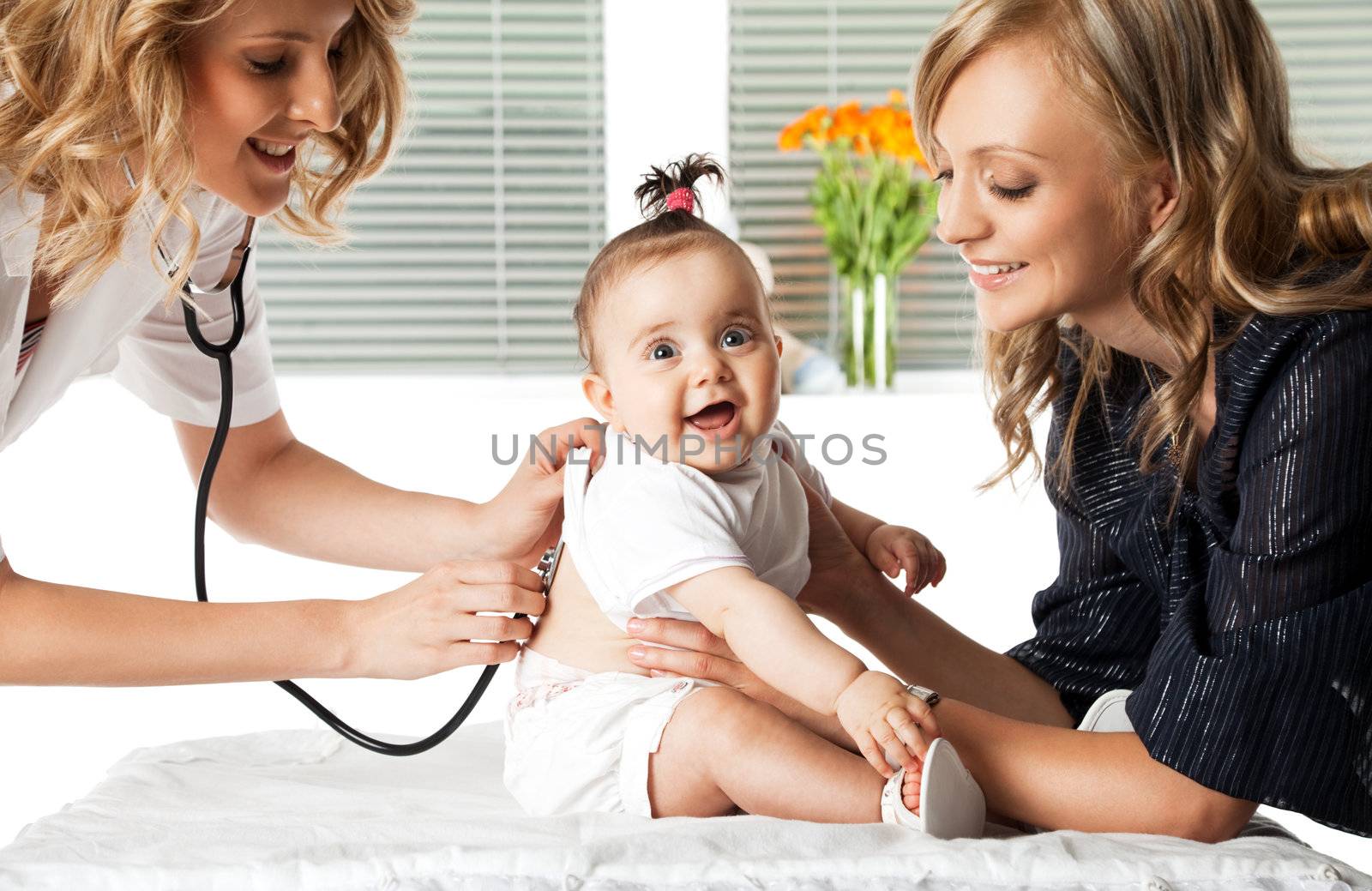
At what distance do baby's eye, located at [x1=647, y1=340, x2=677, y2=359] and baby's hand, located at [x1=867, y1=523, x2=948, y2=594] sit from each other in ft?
1.31

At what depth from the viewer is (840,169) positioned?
10.3ft

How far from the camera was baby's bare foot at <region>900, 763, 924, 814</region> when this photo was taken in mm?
1142

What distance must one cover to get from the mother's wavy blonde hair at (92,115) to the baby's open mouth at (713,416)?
54 cm

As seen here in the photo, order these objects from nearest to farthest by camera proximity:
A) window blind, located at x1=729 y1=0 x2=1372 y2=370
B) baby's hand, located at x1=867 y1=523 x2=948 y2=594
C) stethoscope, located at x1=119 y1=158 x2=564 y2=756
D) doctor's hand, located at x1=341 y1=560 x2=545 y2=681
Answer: doctor's hand, located at x1=341 y1=560 x2=545 y2=681
stethoscope, located at x1=119 y1=158 x2=564 y2=756
baby's hand, located at x1=867 y1=523 x2=948 y2=594
window blind, located at x1=729 y1=0 x2=1372 y2=370

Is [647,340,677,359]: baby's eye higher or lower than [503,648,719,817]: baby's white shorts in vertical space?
higher

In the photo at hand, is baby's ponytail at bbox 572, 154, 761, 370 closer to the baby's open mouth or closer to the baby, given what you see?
the baby

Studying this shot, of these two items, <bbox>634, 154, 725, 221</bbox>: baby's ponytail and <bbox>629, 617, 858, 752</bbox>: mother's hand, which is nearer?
<bbox>629, 617, 858, 752</bbox>: mother's hand

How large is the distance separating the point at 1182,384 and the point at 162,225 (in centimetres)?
102

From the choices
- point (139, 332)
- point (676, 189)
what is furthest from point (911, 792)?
point (139, 332)

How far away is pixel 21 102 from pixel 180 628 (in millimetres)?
516

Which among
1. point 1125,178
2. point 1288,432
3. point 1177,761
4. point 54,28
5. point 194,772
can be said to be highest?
point 54,28

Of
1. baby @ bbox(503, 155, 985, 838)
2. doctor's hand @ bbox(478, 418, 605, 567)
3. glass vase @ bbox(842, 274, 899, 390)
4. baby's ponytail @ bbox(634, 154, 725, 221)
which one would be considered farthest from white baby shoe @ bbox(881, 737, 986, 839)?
glass vase @ bbox(842, 274, 899, 390)

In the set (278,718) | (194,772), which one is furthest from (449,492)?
(194,772)

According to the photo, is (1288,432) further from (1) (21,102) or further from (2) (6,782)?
(2) (6,782)
